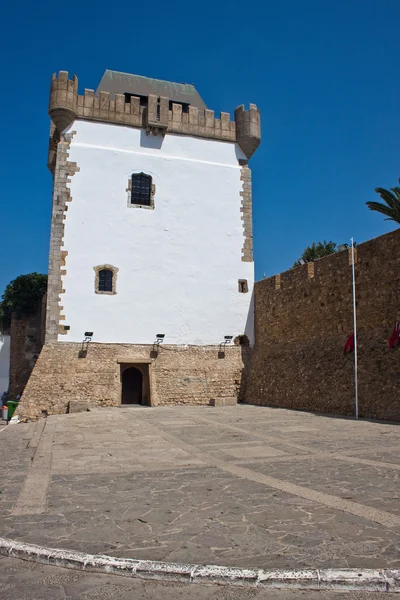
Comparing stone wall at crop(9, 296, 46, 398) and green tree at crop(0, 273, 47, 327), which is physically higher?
green tree at crop(0, 273, 47, 327)

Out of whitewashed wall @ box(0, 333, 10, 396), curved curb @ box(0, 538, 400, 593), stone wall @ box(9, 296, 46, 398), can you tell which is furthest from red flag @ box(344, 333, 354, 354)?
whitewashed wall @ box(0, 333, 10, 396)

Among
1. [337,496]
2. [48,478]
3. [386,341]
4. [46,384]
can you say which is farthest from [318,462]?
[46,384]

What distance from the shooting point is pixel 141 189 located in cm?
1827

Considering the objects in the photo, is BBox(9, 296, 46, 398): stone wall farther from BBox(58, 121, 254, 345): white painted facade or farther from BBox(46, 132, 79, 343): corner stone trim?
BBox(58, 121, 254, 345): white painted facade

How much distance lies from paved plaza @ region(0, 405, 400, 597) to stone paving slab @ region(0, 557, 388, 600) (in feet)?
0.93

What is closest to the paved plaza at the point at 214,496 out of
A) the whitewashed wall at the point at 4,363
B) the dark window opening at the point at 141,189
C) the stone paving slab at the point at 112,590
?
the stone paving slab at the point at 112,590

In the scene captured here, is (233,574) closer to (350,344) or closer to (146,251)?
(350,344)

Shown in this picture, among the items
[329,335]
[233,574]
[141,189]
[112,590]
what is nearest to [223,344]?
[329,335]

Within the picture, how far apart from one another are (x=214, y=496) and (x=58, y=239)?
13530 millimetres

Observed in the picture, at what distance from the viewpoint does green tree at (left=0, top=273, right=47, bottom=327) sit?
26091 millimetres

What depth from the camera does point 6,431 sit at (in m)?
11.7

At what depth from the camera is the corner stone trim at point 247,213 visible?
19.1 metres

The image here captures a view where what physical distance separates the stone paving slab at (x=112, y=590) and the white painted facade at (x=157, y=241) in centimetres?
1376

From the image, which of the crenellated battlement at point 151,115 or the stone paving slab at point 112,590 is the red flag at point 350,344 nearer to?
the crenellated battlement at point 151,115
